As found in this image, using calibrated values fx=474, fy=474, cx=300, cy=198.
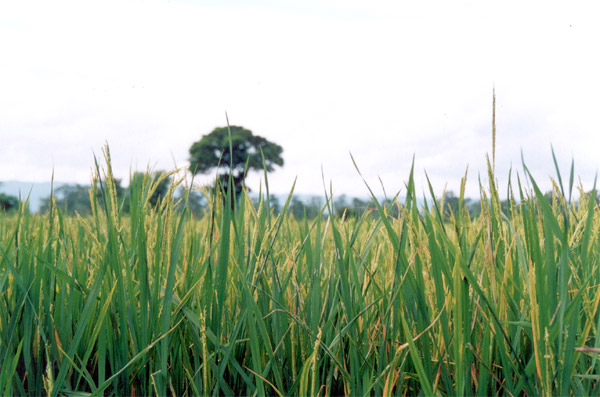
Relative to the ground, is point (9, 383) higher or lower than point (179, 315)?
lower

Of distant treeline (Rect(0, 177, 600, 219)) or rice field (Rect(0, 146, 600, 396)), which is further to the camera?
distant treeline (Rect(0, 177, 600, 219))

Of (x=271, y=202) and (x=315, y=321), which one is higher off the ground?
(x=271, y=202)

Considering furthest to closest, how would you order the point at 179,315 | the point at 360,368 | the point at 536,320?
the point at 179,315
the point at 360,368
the point at 536,320

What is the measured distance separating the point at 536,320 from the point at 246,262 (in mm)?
584

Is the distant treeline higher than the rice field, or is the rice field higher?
the distant treeline

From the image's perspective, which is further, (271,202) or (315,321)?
(271,202)

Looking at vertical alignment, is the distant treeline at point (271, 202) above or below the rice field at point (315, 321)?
above

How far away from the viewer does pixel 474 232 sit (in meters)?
1.17

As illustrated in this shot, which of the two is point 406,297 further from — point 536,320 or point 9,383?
point 9,383

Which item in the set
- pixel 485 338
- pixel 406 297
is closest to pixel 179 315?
pixel 406 297

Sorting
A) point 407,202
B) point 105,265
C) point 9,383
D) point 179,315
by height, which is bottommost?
point 9,383

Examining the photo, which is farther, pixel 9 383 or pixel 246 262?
pixel 246 262

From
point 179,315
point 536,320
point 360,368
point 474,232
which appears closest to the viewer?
point 536,320

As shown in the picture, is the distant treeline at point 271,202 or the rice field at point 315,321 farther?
the distant treeline at point 271,202
